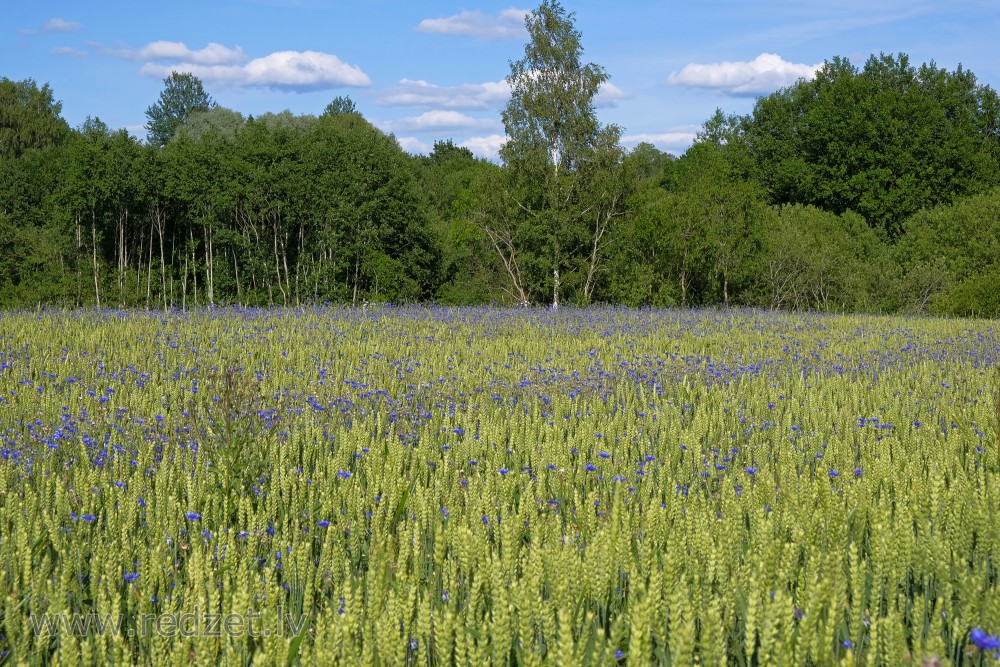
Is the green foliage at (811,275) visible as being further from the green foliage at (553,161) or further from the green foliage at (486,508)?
the green foliage at (486,508)

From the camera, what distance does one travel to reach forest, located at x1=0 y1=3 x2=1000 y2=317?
2795 cm

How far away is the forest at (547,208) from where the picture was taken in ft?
91.7

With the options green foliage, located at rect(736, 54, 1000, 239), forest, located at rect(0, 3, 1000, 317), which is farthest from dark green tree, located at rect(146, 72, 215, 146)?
green foliage, located at rect(736, 54, 1000, 239)

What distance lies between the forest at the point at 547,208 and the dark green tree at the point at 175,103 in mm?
22868

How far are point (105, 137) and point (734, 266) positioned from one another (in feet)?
113

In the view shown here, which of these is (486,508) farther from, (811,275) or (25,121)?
(25,121)

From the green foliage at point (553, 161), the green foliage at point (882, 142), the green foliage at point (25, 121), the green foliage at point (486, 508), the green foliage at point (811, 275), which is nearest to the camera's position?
the green foliage at point (486, 508)

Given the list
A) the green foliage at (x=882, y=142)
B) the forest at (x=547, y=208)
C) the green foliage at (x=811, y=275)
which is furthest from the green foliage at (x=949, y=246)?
the green foliage at (x=882, y=142)

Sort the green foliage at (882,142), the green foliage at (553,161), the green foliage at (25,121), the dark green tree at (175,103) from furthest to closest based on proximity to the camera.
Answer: the dark green tree at (175,103) < the green foliage at (25,121) < the green foliage at (882,142) < the green foliage at (553,161)

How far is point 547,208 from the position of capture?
2789 cm

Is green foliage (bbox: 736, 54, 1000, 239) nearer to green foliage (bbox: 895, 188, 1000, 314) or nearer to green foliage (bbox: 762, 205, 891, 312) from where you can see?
green foliage (bbox: 895, 188, 1000, 314)

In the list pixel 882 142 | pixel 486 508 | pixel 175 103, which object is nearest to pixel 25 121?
pixel 175 103

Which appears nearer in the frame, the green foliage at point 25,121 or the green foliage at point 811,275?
the green foliage at point 811,275

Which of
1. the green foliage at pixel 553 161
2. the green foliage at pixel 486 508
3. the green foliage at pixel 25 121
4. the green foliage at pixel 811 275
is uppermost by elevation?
the green foliage at pixel 25 121
